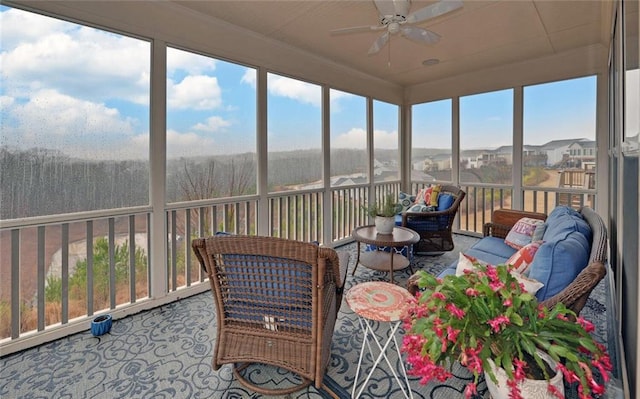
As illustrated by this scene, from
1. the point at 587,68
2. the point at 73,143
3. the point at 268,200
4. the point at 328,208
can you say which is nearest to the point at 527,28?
the point at 587,68

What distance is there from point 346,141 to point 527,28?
266 centimetres

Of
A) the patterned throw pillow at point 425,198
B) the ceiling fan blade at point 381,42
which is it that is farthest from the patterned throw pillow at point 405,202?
the ceiling fan blade at point 381,42

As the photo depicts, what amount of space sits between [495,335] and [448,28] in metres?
3.54

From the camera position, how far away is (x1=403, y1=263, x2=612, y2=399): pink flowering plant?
1.09 meters

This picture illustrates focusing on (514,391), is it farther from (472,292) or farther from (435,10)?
(435,10)

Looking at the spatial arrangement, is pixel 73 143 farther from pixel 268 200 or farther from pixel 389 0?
pixel 389 0

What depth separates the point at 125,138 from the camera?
2.83m

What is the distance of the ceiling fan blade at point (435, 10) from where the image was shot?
2.30m

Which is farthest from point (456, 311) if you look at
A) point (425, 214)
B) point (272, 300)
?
point (425, 214)

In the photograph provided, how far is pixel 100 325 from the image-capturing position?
2.53 m

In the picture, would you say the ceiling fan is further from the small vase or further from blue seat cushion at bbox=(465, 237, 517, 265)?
the small vase

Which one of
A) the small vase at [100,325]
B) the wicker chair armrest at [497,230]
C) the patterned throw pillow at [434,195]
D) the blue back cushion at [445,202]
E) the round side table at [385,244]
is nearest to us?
the small vase at [100,325]

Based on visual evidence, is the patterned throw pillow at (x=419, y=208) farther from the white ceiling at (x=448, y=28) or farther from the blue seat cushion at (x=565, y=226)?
the white ceiling at (x=448, y=28)

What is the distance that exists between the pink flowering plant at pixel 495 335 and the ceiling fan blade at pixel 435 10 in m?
2.01
